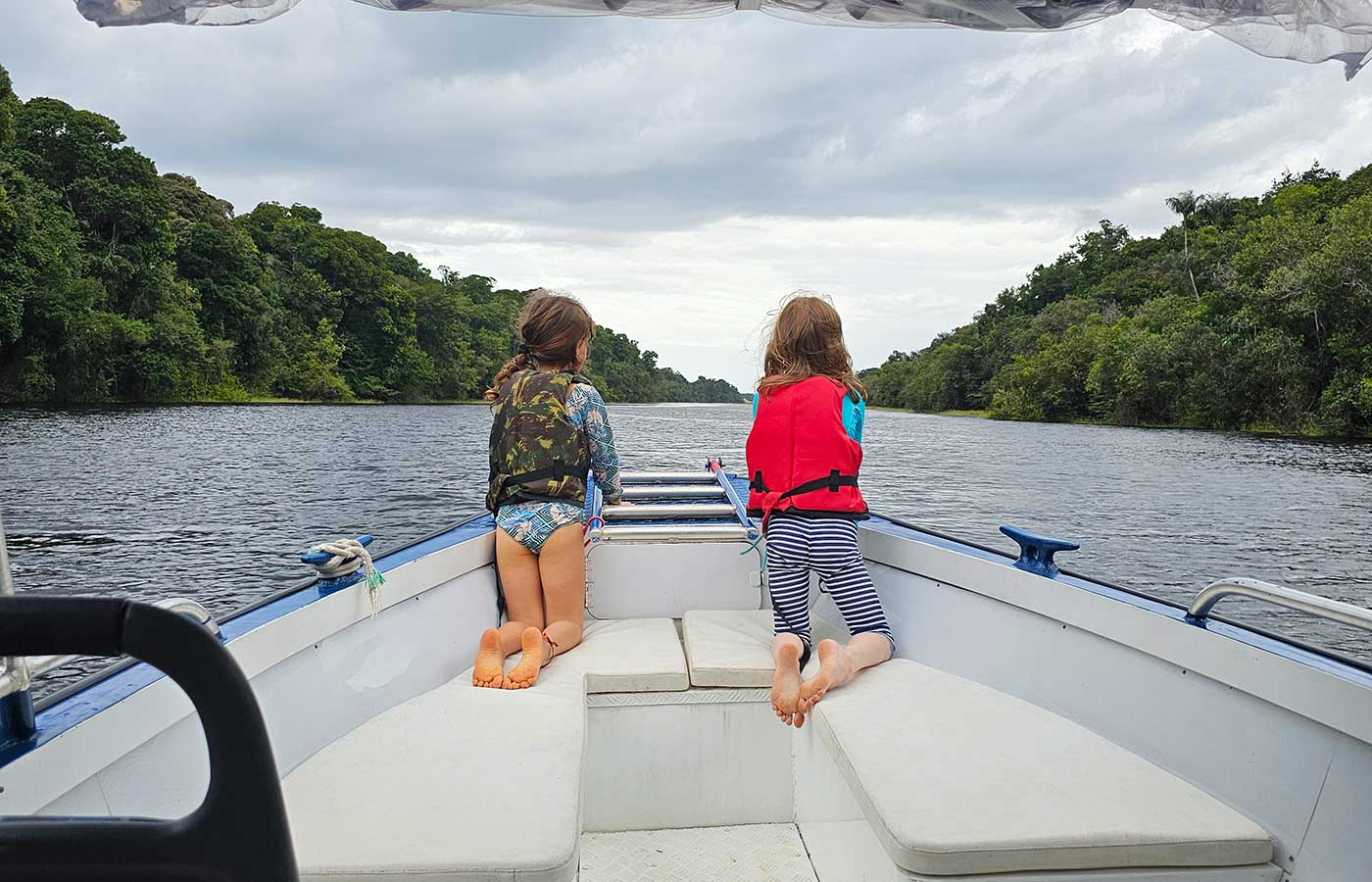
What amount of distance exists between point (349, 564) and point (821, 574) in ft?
4.01

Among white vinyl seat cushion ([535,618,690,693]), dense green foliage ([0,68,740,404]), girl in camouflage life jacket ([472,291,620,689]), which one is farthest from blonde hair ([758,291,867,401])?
dense green foliage ([0,68,740,404])

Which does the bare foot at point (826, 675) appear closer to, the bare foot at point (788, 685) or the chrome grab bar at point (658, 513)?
the bare foot at point (788, 685)

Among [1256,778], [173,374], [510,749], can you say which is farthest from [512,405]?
[173,374]

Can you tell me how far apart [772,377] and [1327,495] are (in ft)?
54.5

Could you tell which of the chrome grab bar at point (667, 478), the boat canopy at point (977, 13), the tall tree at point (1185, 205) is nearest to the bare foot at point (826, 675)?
the boat canopy at point (977, 13)

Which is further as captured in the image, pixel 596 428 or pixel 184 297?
pixel 184 297

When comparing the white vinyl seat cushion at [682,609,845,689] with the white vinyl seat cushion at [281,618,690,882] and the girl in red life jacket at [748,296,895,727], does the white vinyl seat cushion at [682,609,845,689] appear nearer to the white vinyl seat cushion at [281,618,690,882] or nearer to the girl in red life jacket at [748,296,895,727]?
the girl in red life jacket at [748,296,895,727]

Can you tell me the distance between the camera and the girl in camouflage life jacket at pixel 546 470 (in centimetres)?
237

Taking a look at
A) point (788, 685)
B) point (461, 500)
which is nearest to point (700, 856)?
point (788, 685)

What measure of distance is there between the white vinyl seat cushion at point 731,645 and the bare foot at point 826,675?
179 millimetres

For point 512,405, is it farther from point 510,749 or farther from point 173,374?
point 173,374

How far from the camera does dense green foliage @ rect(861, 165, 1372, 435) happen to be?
2455cm

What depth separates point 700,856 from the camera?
204 centimetres

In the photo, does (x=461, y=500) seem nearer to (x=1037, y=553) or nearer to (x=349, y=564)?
(x=349, y=564)
